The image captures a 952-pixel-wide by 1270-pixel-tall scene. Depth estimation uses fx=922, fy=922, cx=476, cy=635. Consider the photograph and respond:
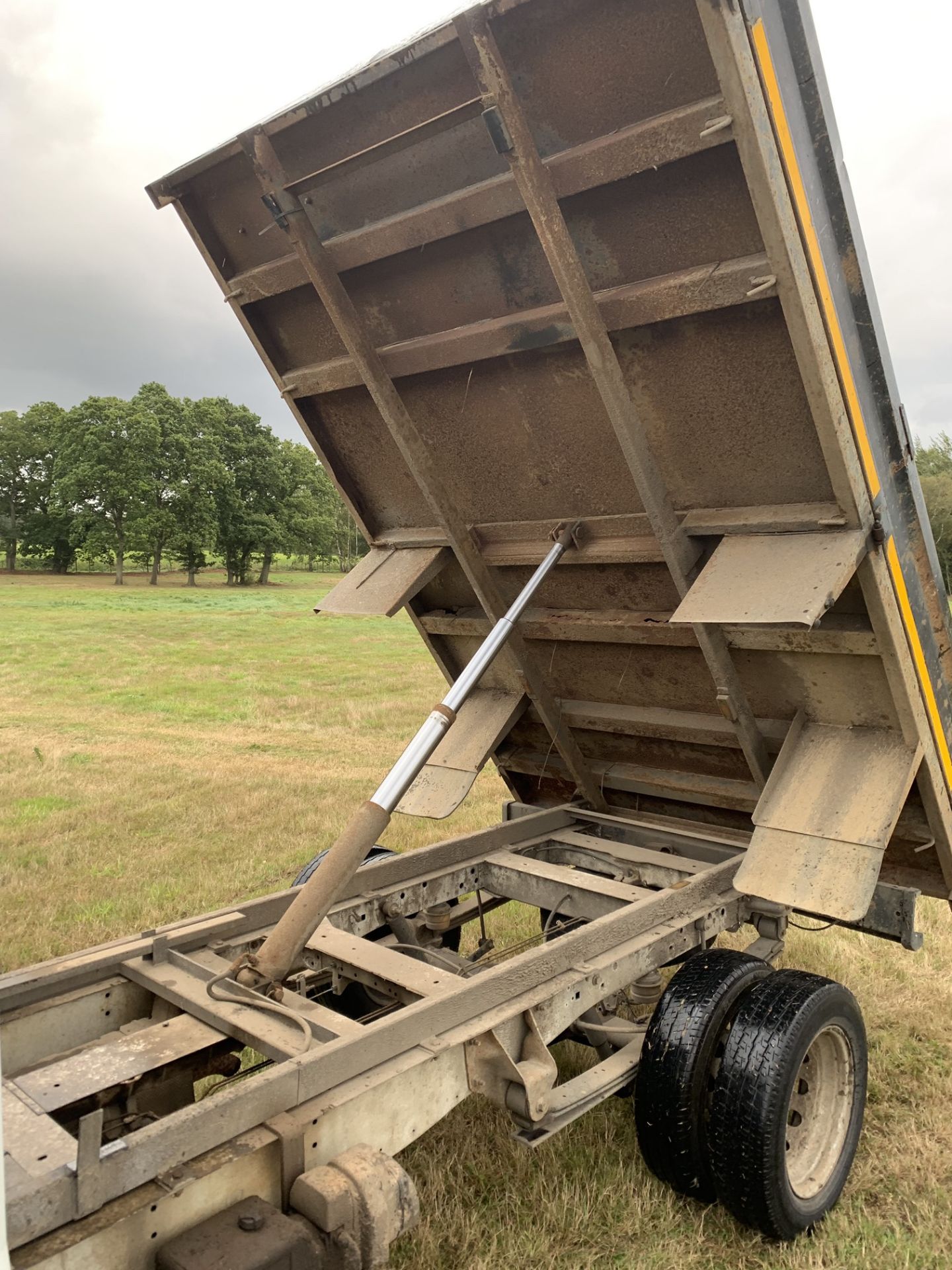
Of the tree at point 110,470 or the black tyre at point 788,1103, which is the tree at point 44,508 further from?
the black tyre at point 788,1103

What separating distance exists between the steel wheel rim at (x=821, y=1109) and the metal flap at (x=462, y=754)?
2.00 m

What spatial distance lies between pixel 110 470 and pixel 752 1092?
4478 cm

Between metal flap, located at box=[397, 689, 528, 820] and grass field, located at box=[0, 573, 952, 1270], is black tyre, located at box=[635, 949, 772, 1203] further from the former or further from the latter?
metal flap, located at box=[397, 689, 528, 820]

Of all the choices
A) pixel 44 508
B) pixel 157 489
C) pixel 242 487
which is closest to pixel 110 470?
pixel 157 489

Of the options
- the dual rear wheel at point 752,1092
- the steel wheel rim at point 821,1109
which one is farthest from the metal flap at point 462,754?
the steel wheel rim at point 821,1109

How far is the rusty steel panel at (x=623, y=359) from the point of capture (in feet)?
9.26

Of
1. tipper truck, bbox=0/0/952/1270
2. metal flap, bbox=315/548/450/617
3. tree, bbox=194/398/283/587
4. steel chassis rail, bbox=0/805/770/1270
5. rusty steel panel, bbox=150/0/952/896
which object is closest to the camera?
steel chassis rail, bbox=0/805/770/1270

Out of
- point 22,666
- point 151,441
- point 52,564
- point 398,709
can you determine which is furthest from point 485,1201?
point 52,564

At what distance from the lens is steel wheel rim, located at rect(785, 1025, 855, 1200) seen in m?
3.42

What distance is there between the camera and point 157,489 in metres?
45.2

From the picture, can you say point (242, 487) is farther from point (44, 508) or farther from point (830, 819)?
point (830, 819)

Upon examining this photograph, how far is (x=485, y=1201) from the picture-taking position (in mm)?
3424

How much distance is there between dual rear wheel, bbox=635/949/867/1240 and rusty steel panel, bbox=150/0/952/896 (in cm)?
85

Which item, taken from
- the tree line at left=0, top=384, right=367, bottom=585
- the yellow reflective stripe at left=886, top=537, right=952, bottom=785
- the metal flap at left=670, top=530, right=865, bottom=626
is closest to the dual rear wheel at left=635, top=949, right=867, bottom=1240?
the yellow reflective stripe at left=886, top=537, right=952, bottom=785
